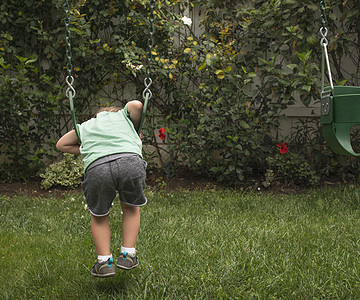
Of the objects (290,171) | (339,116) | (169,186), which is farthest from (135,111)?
(290,171)

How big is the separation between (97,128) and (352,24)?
4607mm

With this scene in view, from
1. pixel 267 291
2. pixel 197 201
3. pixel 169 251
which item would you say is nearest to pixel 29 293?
pixel 169 251

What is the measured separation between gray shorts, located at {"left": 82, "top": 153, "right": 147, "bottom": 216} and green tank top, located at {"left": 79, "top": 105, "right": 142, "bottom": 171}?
0.12ft

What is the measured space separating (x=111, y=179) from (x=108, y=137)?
0.70 ft

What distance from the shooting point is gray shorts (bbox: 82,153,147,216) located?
205cm

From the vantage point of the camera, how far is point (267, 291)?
2441mm

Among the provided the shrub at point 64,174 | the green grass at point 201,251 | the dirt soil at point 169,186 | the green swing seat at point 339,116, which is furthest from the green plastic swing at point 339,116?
the shrub at point 64,174

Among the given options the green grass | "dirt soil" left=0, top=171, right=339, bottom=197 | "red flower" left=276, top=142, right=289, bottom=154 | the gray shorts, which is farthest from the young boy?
"red flower" left=276, top=142, right=289, bottom=154

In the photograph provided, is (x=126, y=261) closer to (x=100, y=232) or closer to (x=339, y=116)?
(x=100, y=232)

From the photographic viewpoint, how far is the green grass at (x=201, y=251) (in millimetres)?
2463

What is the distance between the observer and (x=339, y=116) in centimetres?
236

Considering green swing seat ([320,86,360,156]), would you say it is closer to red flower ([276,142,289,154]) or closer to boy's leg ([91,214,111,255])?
boy's leg ([91,214,111,255])

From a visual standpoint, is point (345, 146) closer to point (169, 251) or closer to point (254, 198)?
point (169, 251)

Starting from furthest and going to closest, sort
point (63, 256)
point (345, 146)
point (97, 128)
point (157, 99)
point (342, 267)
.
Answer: point (157, 99), point (63, 256), point (342, 267), point (345, 146), point (97, 128)
